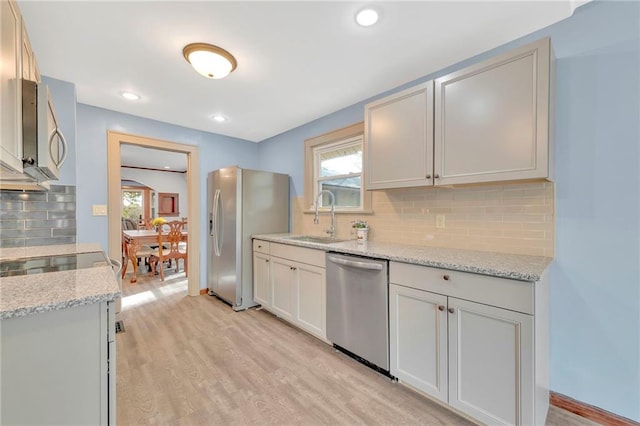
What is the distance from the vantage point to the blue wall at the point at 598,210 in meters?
1.45

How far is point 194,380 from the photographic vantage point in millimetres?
1893

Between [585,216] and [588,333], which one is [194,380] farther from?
[585,216]

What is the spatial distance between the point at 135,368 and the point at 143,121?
8.98ft

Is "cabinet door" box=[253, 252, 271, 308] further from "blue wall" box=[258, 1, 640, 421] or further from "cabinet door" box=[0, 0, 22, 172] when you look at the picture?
"blue wall" box=[258, 1, 640, 421]

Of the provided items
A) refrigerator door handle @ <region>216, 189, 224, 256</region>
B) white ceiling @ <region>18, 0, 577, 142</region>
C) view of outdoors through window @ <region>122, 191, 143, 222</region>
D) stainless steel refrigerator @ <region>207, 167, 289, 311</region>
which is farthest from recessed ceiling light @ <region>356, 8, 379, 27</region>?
view of outdoors through window @ <region>122, 191, 143, 222</region>

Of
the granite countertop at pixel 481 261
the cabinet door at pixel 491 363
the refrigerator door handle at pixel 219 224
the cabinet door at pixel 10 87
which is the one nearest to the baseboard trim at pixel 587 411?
the cabinet door at pixel 491 363

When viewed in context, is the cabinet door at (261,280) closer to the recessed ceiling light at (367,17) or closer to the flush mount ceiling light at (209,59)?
the flush mount ceiling light at (209,59)

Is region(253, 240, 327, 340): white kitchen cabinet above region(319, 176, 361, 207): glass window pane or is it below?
below

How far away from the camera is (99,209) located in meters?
2.97

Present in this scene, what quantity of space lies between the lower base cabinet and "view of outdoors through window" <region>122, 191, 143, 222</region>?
9.07m

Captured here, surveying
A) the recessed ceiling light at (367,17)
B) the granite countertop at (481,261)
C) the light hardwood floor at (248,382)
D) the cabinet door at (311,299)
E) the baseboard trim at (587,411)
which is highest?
the recessed ceiling light at (367,17)

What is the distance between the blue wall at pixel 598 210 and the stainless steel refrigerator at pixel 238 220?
2816 mm

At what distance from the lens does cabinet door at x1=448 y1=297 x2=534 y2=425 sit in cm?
129

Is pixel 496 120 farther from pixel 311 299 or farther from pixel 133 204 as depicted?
pixel 133 204
